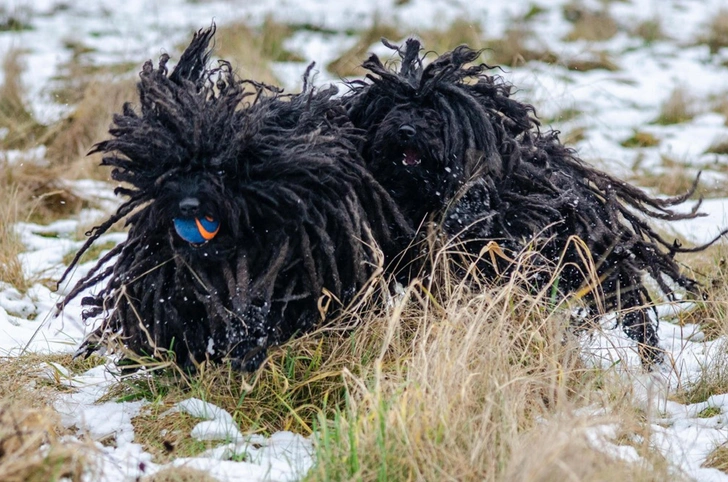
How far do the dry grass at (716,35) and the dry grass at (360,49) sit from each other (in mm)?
3252

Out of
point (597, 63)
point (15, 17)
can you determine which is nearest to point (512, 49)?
point (597, 63)

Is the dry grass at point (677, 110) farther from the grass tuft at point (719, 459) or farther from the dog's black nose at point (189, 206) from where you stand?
the dog's black nose at point (189, 206)

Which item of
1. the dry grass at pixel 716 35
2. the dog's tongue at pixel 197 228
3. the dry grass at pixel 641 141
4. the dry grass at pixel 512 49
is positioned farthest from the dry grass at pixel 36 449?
the dry grass at pixel 716 35

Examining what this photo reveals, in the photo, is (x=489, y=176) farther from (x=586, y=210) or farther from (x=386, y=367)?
(x=386, y=367)

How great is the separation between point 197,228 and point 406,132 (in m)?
0.83

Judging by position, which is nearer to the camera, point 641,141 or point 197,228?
point 197,228

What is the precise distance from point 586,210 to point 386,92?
898 millimetres

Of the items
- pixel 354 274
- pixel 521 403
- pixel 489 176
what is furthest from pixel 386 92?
pixel 521 403

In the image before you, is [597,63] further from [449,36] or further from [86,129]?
[86,129]

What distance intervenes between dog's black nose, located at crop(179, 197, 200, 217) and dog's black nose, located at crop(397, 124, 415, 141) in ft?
2.63

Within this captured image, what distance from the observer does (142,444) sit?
3006 millimetres

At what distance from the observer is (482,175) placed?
138 inches

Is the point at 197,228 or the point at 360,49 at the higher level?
the point at 360,49

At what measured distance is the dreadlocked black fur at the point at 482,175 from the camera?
3.48 m
